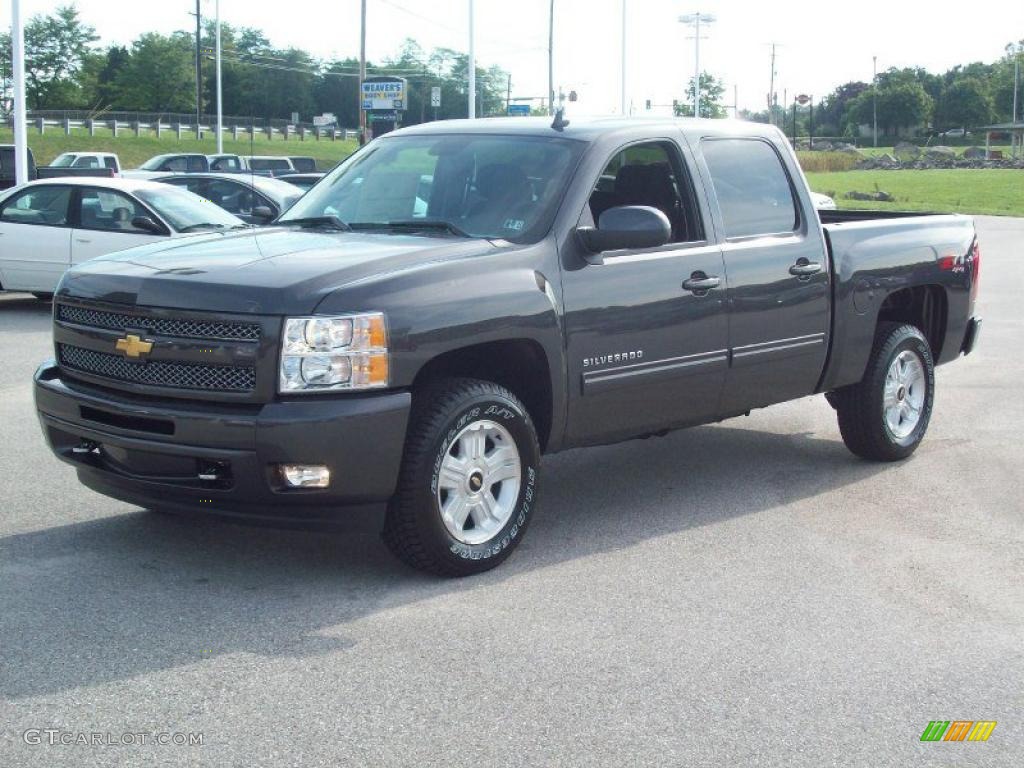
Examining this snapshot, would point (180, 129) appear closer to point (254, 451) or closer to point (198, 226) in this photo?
point (198, 226)

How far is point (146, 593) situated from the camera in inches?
219

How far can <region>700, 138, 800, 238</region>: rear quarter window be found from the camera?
7.29m

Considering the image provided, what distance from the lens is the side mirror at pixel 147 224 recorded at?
46.0ft

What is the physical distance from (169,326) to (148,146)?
72259mm

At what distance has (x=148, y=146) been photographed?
245ft

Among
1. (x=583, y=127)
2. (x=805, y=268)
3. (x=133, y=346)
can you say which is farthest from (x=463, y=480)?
(x=805, y=268)

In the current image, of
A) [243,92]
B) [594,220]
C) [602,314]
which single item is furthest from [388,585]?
[243,92]

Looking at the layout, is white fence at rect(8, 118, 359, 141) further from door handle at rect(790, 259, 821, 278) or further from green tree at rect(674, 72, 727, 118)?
door handle at rect(790, 259, 821, 278)

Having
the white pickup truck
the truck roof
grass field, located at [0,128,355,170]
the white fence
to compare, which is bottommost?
the truck roof

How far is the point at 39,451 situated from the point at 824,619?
4.83 m
